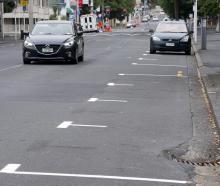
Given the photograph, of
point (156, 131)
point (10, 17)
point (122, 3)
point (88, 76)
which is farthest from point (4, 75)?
point (122, 3)

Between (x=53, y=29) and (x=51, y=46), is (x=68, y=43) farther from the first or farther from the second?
Result: (x=53, y=29)

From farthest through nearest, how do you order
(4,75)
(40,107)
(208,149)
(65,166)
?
1. (4,75)
2. (40,107)
3. (208,149)
4. (65,166)

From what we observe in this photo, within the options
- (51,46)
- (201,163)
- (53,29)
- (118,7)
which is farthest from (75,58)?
(118,7)

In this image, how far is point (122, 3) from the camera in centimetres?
14138

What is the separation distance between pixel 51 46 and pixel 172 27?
35.6ft

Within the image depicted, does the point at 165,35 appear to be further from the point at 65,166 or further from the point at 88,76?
the point at 65,166

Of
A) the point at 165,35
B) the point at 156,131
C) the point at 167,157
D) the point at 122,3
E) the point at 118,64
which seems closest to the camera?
the point at 167,157

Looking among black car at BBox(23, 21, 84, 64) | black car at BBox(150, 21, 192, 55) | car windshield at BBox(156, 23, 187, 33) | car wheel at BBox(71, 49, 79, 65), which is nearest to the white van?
car windshield at BBox(156, 23, 187, 33)

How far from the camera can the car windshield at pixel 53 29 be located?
2353 cm

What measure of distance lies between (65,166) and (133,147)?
4.53ft

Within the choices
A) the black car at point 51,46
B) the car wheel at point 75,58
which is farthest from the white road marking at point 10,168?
the car wheel at point 75,58

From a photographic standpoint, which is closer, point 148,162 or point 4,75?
point 148,162

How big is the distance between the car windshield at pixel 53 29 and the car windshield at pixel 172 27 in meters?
8.81

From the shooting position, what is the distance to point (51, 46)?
22469 mm
